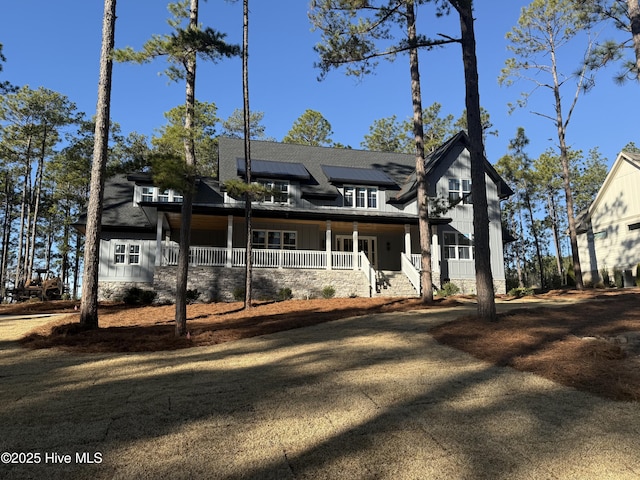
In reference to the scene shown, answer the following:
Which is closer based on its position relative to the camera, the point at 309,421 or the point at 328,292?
the point at 309,421

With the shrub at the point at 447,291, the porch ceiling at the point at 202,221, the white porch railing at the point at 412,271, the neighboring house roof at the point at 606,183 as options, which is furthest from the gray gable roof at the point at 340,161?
the neighboring house roof at the point at 606,183

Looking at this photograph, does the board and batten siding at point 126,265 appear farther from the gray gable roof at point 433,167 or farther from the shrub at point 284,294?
the gray gable roof at point 433,167

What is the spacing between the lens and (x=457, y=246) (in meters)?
22.8

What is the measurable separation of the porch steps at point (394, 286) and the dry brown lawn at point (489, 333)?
12.8 ft

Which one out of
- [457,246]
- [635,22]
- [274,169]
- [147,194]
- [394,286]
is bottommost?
[394,286]

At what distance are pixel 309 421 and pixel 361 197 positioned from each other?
19661 mm

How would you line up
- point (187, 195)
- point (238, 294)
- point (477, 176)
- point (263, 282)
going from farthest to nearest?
point (263, 282)
point (238, 294)
point (477, 176)
point (187, 195)

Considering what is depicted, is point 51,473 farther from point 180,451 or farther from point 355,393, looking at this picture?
point 355,393

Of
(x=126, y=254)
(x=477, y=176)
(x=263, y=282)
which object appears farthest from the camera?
(x=126, y=254)

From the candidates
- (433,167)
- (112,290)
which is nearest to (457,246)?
(433,167)

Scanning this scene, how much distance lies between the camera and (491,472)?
10.1 ft

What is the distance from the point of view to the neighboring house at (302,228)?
60.2 feet

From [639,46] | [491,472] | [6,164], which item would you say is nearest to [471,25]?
[639,46]

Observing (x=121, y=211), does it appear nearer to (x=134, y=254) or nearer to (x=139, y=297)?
(x=134, y=254)
